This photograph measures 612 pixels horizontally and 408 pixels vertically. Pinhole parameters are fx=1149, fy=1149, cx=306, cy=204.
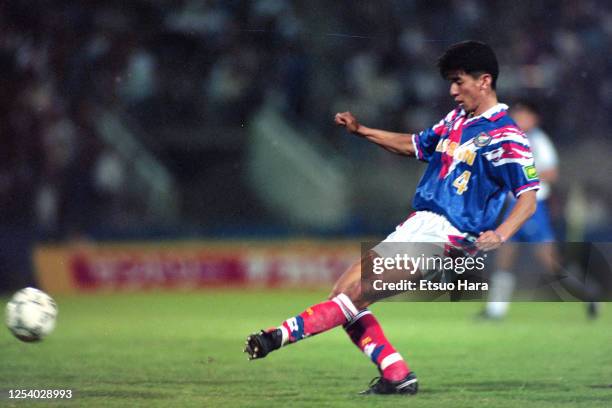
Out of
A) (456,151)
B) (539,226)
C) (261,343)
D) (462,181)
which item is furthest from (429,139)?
(539,226)

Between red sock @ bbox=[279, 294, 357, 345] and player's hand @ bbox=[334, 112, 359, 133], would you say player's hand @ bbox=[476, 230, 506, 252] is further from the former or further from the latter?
player's hand @ bbox=[334, 112, 359, 133]

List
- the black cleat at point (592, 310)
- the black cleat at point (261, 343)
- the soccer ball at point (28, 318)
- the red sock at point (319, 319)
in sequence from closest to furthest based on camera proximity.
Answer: the black cleat at point (261, 343) < the red sock at point (319, 319) < the soccer ball at point (28, 318) < the black cleat at point (592, 310)

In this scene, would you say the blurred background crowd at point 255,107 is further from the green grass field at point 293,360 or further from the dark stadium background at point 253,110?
the green grass field at point 293,360

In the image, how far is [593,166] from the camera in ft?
50.0

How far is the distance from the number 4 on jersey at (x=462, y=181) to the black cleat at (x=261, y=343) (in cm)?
131

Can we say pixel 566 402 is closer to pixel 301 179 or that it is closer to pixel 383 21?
pixel 301 179

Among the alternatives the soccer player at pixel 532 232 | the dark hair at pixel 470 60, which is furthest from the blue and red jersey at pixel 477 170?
the soccer player at pixel 532 232

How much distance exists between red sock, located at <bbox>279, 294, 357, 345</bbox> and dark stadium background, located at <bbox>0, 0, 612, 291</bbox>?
8607mm

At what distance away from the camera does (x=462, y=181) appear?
636 cm

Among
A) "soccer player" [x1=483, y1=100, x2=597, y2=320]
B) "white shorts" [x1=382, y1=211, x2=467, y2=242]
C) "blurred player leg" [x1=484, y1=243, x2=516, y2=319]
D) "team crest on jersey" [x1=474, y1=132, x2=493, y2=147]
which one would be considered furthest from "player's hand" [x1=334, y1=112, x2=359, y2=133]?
"blurred player leg" [x1=484, y1=243, x2=516, y2=319]

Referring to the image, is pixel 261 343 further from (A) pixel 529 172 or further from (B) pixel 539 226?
(B) pixel 539 226

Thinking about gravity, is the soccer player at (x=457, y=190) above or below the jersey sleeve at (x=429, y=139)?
below

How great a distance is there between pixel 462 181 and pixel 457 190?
6 cm

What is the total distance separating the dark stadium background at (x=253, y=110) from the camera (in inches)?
594
